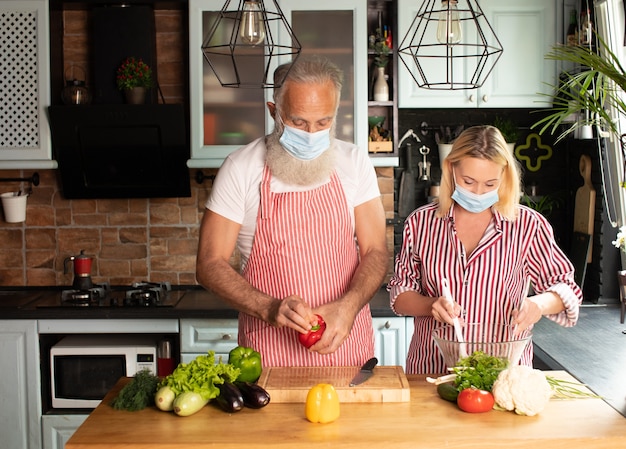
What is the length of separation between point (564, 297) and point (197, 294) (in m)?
2.39

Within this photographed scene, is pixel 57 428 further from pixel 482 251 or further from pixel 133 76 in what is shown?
pixel 482 251

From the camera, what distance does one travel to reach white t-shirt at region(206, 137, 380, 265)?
270cm

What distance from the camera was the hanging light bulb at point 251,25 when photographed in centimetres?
219

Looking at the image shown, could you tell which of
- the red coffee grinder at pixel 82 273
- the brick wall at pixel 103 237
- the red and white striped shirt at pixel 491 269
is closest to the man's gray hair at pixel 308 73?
the red and white striped shirt at pixel 491 269

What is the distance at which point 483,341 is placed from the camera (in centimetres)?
251

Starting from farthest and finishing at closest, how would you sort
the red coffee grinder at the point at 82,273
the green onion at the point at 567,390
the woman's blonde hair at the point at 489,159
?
the red coffee grinder at the point at 82,273
the woman's blonde hair at the point at 489,159
the green onion at the point at 567,390

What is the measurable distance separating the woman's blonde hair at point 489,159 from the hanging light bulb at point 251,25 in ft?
2.46

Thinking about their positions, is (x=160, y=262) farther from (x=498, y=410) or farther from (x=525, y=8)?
(x=498, y=410)

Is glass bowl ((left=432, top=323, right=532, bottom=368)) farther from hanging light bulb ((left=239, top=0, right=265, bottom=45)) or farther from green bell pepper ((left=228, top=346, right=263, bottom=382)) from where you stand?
hanging light bulb ((left=239, top=0, right=265, bottom=45))

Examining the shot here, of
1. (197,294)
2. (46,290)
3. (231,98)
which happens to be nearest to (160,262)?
(197,294)

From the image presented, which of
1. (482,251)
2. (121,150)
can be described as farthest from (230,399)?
(121,150)

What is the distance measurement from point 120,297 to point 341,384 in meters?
2.36

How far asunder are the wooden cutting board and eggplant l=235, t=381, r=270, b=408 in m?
0.06

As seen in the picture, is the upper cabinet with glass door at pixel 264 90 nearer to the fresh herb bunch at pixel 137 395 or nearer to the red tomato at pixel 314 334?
the red tomato at pixel 314 334
